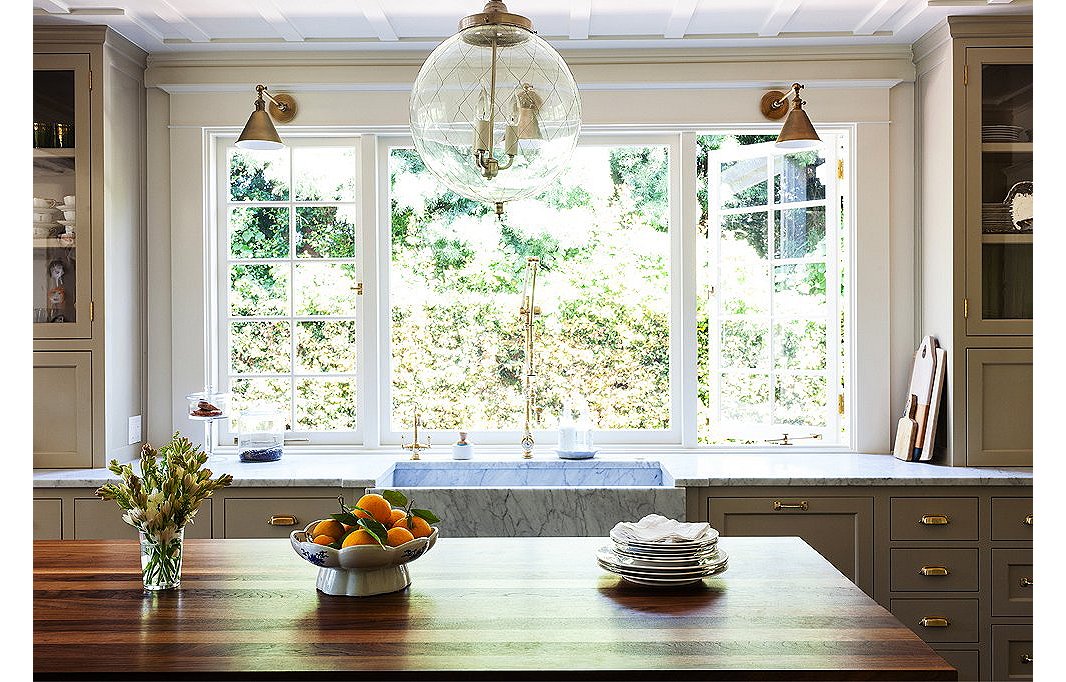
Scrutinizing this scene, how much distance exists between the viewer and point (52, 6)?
2984 mm

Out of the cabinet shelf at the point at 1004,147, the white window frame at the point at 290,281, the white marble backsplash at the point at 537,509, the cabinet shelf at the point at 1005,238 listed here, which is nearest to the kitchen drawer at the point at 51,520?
the white window frame at the point at 290,281

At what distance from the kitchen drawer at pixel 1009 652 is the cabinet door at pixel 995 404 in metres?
0.56

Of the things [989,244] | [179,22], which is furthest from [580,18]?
[989,244]

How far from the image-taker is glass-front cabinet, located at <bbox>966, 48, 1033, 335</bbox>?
316 cm

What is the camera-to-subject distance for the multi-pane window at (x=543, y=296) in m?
3.78

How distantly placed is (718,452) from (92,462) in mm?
2396

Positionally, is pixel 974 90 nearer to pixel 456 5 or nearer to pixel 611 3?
pixel 611 3

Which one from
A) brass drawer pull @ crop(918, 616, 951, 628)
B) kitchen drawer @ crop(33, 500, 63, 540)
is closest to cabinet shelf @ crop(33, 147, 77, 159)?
kitchen drawer @ crop(33, 500, 63, 540)

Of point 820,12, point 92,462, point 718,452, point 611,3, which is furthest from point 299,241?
point 820,12

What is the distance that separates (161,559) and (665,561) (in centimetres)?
104

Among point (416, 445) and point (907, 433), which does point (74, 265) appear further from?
point (907, 433)

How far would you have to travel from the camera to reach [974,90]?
125 inches

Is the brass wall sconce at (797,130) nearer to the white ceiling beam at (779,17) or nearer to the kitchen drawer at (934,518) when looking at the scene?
the white ceiling beam at (779,17)

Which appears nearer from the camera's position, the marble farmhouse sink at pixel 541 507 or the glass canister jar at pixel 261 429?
the marble farmhouse sink at pixel 541 507
